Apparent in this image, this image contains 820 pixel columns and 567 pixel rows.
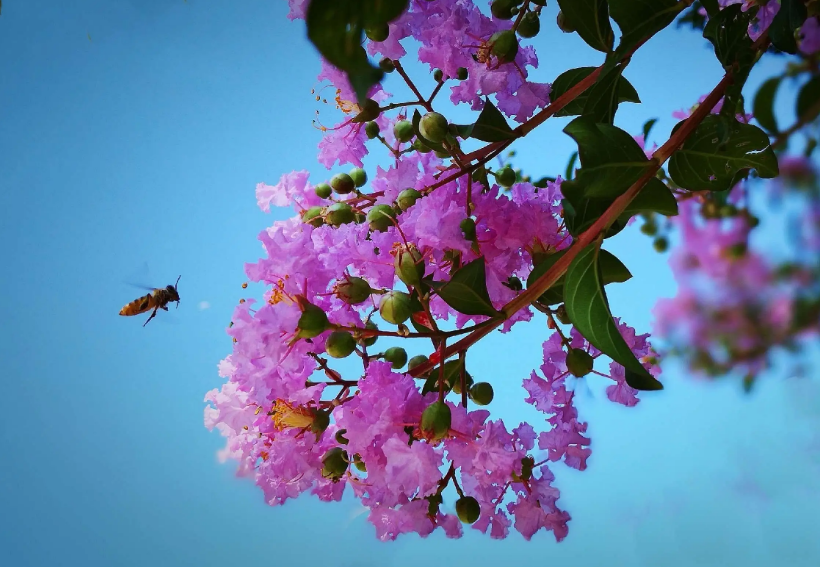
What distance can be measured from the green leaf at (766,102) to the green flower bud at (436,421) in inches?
27.7

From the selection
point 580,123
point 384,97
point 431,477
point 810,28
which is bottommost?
point 431,477

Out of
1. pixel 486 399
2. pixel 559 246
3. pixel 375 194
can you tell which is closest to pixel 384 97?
pixel 375 194

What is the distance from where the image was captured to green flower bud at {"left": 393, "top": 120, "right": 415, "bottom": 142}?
→ 74 centimetres

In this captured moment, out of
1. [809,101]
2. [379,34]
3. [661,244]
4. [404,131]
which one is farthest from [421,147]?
[661,244]

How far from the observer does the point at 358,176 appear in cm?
81

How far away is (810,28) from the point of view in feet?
3.12

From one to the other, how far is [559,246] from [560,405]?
183mm

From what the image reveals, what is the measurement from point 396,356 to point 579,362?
199 mm

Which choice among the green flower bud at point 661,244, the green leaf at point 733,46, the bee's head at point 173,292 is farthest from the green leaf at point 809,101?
the bee's head at point 173,292

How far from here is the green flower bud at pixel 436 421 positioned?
59 centimetres

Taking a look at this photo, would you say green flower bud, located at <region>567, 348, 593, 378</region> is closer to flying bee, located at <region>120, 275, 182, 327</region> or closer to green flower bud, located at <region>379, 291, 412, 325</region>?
green flower bud, located at <region>379, 291, 412, 325</region>

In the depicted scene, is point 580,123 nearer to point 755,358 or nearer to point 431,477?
point 431,477

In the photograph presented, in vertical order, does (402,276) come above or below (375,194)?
below

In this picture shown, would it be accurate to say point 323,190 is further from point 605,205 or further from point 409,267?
point 605,205
